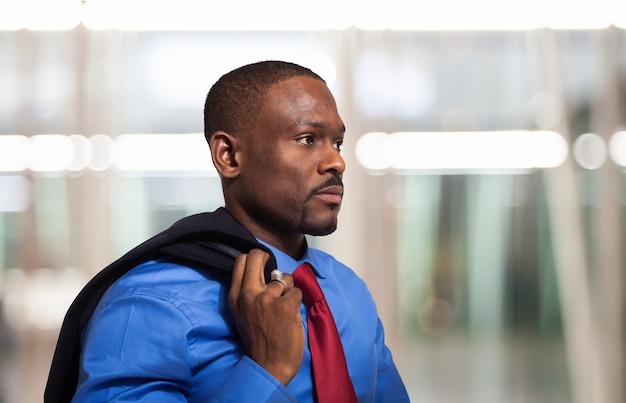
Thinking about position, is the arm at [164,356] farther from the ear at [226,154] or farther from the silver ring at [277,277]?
the ear at [226,154]

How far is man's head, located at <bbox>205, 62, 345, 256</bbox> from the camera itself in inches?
38.1

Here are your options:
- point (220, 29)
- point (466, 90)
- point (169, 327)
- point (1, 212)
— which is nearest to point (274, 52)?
point (220, 29)

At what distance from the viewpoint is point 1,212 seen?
105 inches

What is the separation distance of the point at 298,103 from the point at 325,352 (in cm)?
33

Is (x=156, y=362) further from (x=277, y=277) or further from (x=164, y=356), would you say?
(x=277, y=277)

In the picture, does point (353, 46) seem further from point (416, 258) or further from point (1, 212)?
point (1, 212)

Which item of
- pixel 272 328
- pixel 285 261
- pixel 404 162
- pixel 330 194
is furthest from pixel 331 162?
pixel 404 162

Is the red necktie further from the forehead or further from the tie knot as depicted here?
the forehead

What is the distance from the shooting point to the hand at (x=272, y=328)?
810 mm

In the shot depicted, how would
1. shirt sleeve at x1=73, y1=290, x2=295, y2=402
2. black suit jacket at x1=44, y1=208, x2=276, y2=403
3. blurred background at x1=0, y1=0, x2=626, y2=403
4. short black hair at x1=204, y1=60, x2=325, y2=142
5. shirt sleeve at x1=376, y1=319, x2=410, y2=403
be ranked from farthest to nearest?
blurred background at x1=0, y1=0, x2=626, y2=403 < shirt sleeve at x1=376, y1=319, x2=410, y2=403 < short black hair at x1=204, y1=60, x2=325, y2=142 < black suit jacket at x1=44, y1=208, x2=276, y2=403 < shirt sleeve at x1=73, y1=290, x2=295, y2=402

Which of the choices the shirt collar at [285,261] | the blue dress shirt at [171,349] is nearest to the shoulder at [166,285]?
the blue dress shirt at [171,349]

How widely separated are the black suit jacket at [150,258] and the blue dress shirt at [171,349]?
0.07ft

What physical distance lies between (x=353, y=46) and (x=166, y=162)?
82 centimetres

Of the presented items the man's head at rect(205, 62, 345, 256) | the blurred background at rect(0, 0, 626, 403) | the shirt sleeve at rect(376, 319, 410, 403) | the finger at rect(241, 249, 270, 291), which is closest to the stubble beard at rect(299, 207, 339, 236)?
the man's head at rect(205, 62, 345, 256)
